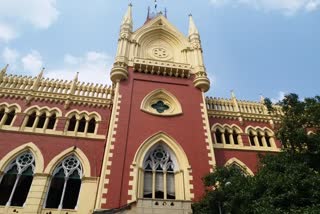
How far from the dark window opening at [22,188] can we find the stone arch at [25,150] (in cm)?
53

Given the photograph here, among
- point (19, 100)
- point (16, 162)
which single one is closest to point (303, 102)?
point (16, 162)

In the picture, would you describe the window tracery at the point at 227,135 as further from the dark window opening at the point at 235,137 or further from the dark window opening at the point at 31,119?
the dark window opening at the point at 31,119

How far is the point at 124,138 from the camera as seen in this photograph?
50.4 ft

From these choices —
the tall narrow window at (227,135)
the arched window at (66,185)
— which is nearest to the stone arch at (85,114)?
the arched window at (66,185)

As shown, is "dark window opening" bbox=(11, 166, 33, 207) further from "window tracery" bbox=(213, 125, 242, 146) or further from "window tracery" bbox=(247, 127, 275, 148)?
"window tracery" bbox=(247, 127, 275, 148)

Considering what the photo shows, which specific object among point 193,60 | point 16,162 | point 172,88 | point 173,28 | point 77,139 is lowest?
point 16,162

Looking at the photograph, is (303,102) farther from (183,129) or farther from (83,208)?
(83,208)

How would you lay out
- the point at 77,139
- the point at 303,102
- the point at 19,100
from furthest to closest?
the point at 19,100 → the point at 77,139 → the point at 303,102

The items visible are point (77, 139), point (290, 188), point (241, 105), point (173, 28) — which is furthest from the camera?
point (173, 28)

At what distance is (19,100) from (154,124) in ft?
31.4

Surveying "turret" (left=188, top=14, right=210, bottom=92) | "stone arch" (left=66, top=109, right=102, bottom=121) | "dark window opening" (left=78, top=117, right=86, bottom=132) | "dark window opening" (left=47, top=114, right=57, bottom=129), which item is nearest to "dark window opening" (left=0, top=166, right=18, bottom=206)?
"dark window opening" (left=47, top=114, right=57, bottom=129)

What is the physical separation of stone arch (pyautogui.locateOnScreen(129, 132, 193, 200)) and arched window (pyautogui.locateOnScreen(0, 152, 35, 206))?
239 inches

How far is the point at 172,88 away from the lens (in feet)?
62.3

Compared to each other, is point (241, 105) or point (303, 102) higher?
point (241, 105)
